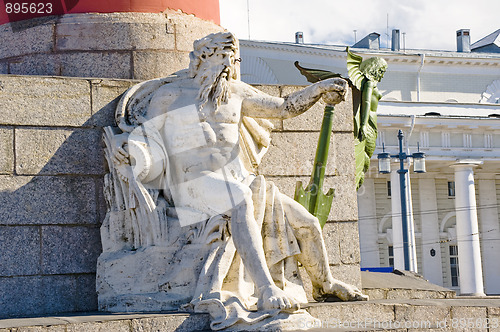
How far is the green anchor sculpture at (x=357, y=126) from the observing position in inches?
363

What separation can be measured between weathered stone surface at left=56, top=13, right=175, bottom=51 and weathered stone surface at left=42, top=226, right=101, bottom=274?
1769 millimetres

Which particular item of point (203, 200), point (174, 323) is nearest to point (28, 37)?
point (203, 200)

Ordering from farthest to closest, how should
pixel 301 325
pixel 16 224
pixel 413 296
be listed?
pixel 413 296, pixel 16 224, pixel 301 325

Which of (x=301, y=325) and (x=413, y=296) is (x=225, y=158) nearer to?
(x=301, y=325)

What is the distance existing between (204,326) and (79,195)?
1.92m

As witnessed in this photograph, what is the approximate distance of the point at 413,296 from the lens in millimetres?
10344

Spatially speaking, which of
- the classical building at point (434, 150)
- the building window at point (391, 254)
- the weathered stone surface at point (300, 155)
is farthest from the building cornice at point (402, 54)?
the weathered stone surface at point (300, 155)

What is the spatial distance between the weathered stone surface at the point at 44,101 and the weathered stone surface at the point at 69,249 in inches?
35.4

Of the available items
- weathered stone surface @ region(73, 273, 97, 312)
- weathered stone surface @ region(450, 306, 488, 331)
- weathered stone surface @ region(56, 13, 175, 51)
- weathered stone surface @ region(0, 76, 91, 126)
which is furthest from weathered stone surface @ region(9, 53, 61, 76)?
weathered stone surface @ region(450, 306, 488, 331)

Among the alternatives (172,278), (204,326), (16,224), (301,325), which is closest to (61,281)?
(16,224)

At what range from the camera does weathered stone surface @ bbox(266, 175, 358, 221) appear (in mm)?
9469

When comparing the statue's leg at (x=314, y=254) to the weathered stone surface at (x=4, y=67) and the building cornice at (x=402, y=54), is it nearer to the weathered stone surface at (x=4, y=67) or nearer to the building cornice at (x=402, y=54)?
the weathered stone surface at (x=4, y=67)

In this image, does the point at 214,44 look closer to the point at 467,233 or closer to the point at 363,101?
the point at 363,101

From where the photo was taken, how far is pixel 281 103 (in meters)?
8.88
